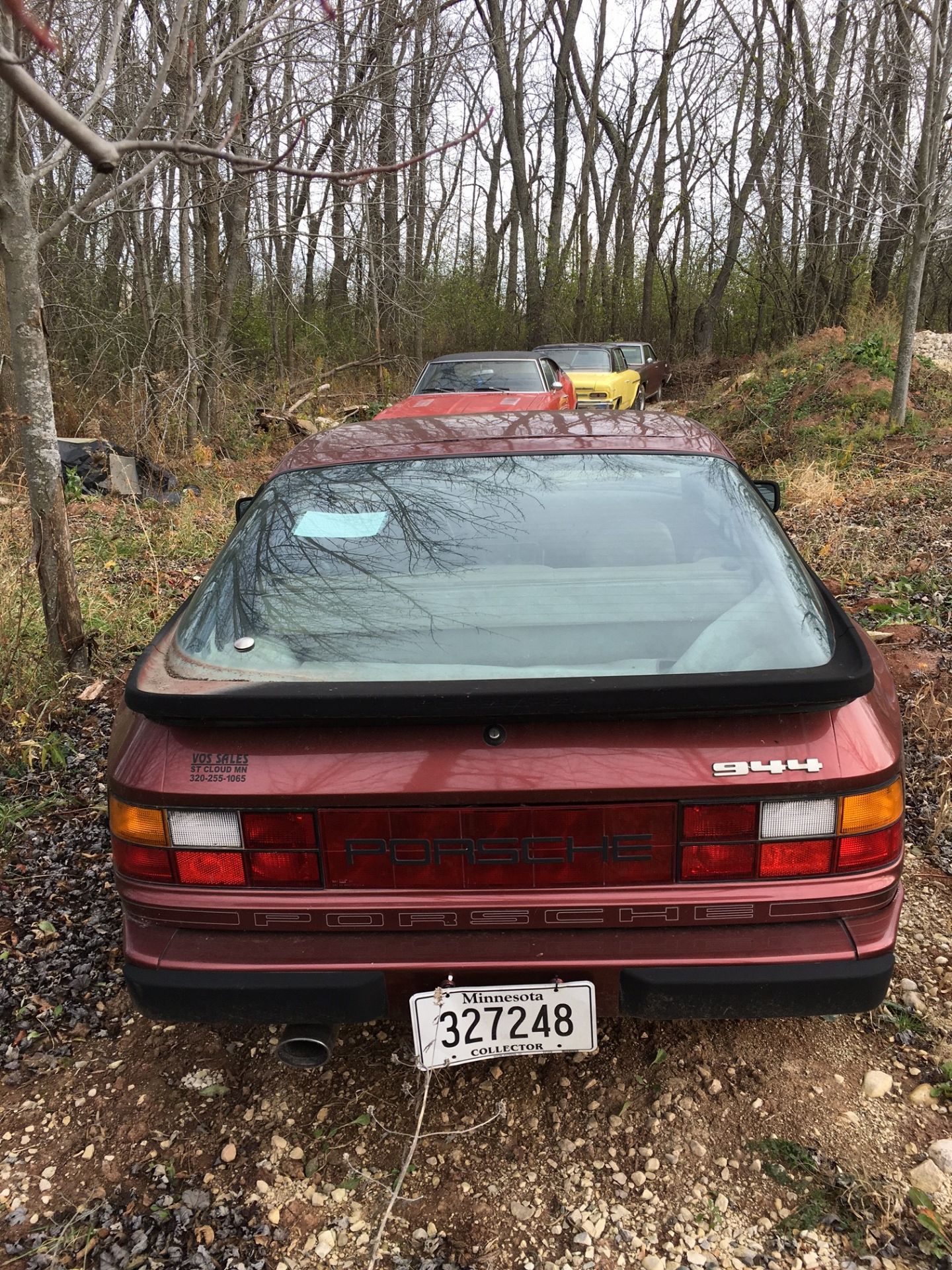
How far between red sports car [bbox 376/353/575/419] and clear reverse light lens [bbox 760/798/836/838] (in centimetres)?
684

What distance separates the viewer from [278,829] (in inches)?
68.6

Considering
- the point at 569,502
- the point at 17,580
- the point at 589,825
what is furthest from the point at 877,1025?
the point at 17,580

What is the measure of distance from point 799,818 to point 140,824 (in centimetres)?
132

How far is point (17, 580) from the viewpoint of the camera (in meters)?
4.77

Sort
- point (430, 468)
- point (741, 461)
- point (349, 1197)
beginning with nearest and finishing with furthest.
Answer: point (349, 1197) → point (430, 468) → point (741, 461)

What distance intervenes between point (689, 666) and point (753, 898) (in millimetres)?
475

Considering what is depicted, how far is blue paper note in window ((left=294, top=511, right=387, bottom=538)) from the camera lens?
238cm

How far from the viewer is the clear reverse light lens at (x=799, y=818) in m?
1.69

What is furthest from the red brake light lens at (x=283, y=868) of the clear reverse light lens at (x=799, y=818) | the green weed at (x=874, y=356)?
the green weed at (x=874, y=356)

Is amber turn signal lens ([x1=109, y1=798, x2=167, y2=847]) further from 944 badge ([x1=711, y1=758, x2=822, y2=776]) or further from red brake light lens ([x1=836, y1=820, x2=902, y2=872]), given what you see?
red brake light lens ([x1=836, y1=820, x2=902, y2=872])

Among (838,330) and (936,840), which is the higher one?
(838,330)

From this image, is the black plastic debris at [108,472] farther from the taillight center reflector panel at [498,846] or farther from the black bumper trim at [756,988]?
the black bumper trim at [756,988]

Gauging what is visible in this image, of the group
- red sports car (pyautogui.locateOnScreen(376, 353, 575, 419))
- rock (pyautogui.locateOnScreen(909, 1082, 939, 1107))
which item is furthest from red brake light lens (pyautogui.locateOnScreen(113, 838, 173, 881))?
red sports car (pyautogui.locateOnScreen(376, 353, 575, 419))

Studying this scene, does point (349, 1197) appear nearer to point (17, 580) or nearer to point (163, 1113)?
point (163, 1113)
